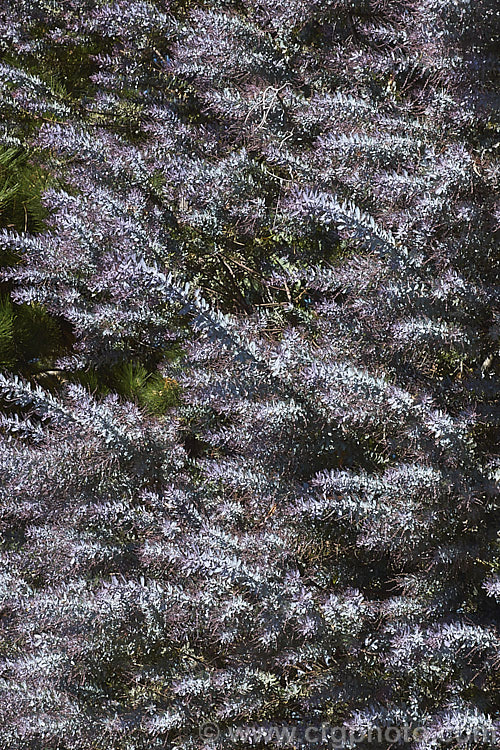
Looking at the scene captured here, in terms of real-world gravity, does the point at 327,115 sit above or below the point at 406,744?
above

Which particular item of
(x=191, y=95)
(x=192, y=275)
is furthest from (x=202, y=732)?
(x=191, y=95)

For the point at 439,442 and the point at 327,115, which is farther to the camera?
the point at 327,115

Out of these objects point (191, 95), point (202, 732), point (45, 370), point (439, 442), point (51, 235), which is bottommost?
point (202, 732)

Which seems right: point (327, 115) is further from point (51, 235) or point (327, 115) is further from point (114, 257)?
point (51, 235)

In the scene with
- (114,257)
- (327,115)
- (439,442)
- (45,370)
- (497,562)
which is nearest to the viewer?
(439,442)

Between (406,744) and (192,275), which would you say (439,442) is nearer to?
(406,744)

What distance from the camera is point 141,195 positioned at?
57.8 inches

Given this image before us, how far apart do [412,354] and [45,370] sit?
3.49 ft

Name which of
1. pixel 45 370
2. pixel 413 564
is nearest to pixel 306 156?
pixel 413 564

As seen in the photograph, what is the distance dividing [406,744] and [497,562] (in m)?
0.33

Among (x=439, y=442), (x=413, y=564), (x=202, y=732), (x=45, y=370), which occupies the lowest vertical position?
(x=202, y=732)

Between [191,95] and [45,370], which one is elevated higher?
[191,95]

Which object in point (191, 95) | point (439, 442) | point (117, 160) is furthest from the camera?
point (191, 95)

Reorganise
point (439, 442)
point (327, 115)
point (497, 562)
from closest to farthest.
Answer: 1. point (439, 442)
2. point (497, 562)
3. point (327, 115)
